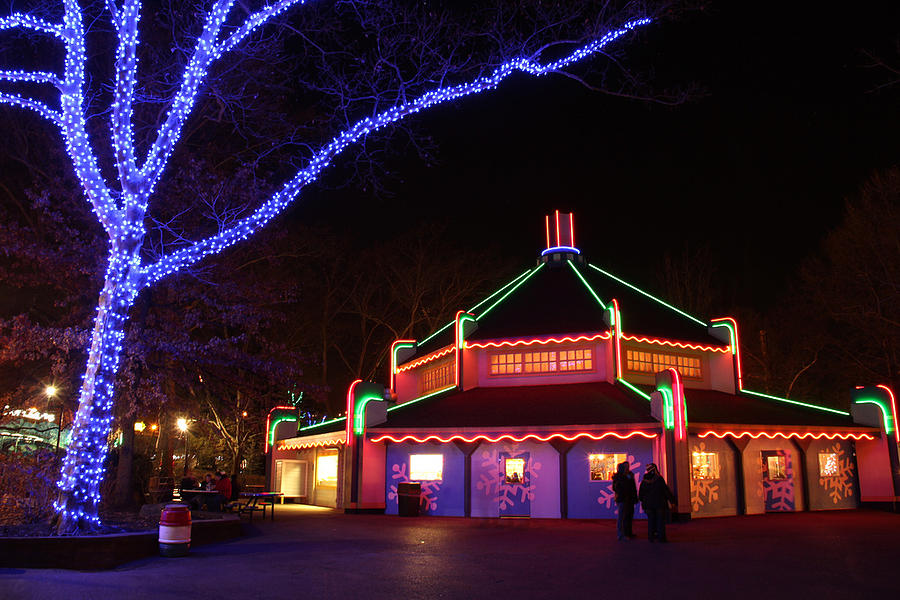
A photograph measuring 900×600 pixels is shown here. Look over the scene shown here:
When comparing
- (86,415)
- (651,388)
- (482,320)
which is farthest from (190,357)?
(651,388)

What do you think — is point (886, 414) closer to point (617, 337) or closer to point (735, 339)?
point (735, 339)

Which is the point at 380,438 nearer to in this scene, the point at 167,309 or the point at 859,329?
the point at 167,309

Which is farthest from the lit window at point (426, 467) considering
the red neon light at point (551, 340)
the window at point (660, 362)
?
the window at point (660, 362)

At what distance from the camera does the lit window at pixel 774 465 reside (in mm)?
21156

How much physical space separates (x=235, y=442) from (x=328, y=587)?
2618 centimetres

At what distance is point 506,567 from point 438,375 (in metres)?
15.4

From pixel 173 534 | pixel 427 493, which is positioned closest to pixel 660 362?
pixel 427 493

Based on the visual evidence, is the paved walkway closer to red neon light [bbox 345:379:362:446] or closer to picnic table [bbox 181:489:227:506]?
picnic table [bbox 181:489:227:506]

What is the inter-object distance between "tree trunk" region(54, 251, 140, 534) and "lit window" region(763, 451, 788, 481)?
59.6ft

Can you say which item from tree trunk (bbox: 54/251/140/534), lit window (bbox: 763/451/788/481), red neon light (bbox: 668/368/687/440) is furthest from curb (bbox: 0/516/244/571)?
lit window (bbox: 763/451/788/481)

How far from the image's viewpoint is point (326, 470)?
26391 mm

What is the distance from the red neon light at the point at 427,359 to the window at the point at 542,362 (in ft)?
5.91

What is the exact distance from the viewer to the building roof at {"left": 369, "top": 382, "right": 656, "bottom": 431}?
62.5 ft

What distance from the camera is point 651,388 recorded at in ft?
72.7
